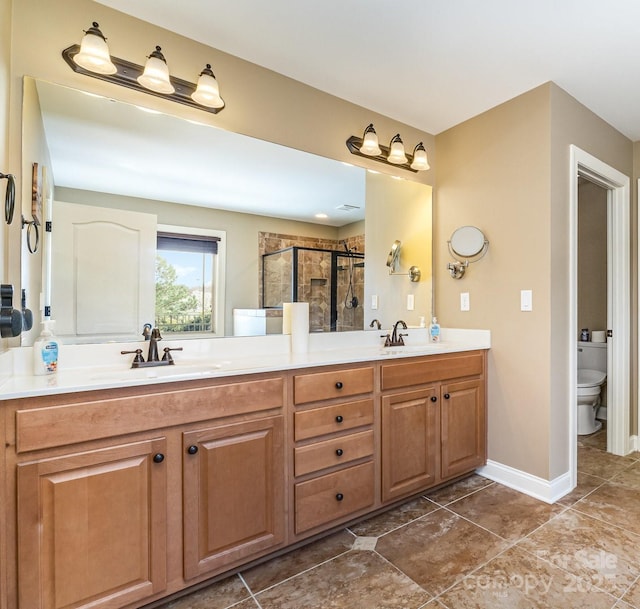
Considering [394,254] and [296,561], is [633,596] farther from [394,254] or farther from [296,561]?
[394,254]

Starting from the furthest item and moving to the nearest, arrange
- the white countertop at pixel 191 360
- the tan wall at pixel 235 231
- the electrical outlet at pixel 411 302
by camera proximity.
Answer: the electrical outlet at pixel 411 302 → the tan wall at pixel 235 231 → the white countertop at pixel 191 360

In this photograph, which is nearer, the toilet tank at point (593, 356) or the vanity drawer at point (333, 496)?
the vanity drawer at point (333, 496)

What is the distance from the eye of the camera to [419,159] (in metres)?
2.63

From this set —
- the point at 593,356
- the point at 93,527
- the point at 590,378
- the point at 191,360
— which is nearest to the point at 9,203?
the point at 191,360

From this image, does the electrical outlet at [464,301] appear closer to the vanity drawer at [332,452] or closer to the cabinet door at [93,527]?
the vanity drawer at [332,452]

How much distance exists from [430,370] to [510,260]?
2.89 ft

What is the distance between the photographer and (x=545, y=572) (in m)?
1.62

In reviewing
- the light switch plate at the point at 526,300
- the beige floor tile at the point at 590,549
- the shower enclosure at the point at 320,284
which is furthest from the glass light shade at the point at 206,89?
the beige floor tile at the point at 590,549

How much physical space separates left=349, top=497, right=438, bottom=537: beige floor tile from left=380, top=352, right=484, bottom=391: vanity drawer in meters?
0.68

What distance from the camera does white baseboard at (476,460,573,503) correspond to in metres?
2.23

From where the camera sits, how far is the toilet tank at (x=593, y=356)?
3789 millimetres

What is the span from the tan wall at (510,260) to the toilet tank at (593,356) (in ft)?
6.73

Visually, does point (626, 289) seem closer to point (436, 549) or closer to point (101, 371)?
point (436, 549)

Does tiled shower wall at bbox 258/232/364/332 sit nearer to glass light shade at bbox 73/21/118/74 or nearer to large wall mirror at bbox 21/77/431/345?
large wall mirror at bbox 21/77/431/345
